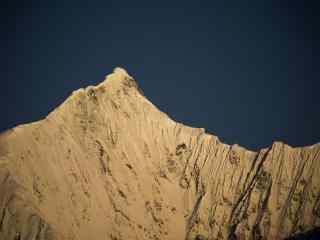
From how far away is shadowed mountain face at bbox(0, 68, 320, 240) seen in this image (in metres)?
173

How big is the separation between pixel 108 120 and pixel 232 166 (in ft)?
97.6

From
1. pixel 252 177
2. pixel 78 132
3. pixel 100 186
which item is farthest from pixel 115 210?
pixel 252 177

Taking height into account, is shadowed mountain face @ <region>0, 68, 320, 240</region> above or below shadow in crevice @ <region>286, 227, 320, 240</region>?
above

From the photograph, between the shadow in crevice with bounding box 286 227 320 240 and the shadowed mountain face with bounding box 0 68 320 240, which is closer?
the shadow in crevice with bounding box 286 227 320 240

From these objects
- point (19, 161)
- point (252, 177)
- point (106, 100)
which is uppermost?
point (106, 100)

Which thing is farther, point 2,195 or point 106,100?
point 106,100

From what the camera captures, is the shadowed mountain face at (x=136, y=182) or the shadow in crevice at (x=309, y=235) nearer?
the shadow in crevice at (x=309, y=235)

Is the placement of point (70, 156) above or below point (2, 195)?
above

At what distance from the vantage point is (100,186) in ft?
606

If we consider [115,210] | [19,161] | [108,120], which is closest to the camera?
[19,161]

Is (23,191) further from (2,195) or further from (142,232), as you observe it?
(142,232)

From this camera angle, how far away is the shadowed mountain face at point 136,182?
6807 inches

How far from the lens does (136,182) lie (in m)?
190

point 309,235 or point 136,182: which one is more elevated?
point 136,182
